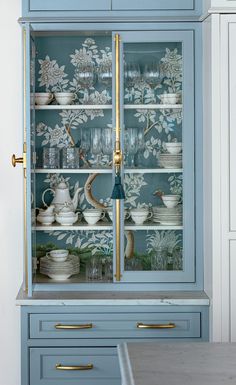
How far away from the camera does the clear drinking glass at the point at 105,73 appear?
376cm

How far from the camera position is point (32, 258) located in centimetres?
356

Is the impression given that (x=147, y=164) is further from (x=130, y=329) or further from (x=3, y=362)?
(x=3, y=362)

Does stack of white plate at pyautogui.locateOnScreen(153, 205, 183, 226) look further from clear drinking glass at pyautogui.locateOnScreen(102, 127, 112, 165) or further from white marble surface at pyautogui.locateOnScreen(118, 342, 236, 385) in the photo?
white marble surface at pyautogui.locateOnScreen(118, 342, 236, 385)

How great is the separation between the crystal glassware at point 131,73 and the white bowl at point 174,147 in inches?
13.6

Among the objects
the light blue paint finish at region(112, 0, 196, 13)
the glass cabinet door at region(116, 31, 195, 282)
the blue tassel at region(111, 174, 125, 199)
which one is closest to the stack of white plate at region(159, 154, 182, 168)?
the glass cabinet door at region(116, 31, 195, 282)

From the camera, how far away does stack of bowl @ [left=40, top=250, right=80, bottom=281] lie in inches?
149

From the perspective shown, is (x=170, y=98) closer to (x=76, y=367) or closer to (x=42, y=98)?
(x=42, y=98)

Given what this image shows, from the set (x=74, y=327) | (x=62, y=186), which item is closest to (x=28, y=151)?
(x=62, y=186)

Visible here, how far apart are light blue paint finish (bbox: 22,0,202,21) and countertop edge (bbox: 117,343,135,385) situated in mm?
1777

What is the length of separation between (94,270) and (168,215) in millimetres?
461

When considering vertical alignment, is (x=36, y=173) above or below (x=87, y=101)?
below

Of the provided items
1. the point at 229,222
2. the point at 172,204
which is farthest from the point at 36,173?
the point at 229,222

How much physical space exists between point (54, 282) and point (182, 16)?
1429 mm

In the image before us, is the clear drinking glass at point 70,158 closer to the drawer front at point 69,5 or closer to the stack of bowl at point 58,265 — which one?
the stack of bowl at point 58,265
